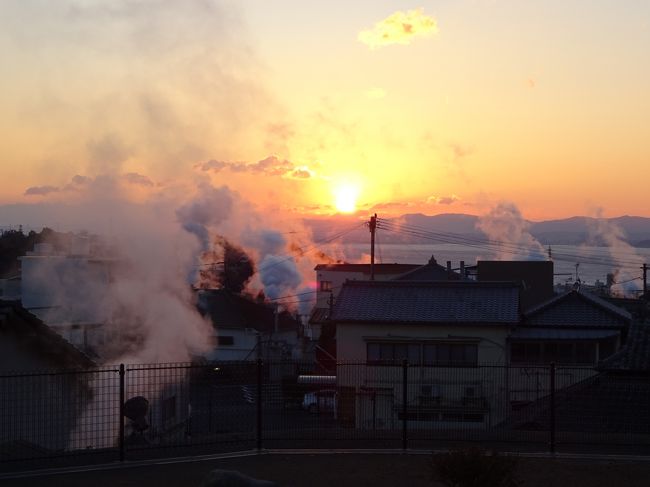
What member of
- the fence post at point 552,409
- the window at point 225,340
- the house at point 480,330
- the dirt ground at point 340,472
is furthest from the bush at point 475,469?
the window at point 225,340

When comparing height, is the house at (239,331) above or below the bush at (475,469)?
below

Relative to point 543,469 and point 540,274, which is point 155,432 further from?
point 540,274

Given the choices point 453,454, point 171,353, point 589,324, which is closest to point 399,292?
point 589,324

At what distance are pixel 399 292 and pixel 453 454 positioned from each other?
22416mm

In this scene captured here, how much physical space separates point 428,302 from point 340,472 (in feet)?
64.6

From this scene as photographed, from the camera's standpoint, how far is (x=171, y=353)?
24.1 m

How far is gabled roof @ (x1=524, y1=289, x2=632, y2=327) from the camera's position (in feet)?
94.8

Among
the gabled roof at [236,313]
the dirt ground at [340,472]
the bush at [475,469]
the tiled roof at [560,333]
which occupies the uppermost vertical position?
the bush at [475,469]

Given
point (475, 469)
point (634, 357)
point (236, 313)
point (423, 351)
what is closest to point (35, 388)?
point (475, 469)

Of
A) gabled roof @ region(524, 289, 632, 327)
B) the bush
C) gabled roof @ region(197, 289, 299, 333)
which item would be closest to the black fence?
the bush

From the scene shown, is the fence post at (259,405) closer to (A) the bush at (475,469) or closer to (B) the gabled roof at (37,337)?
(A) the bush at (475,469)

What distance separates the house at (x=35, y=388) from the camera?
11953 mm

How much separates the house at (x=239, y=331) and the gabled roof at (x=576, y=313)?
47.6 ft

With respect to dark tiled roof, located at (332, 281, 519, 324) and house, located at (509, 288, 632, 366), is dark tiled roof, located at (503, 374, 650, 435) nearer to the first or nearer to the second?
dark tiled roof, located at (332, 281, 519, 324)
